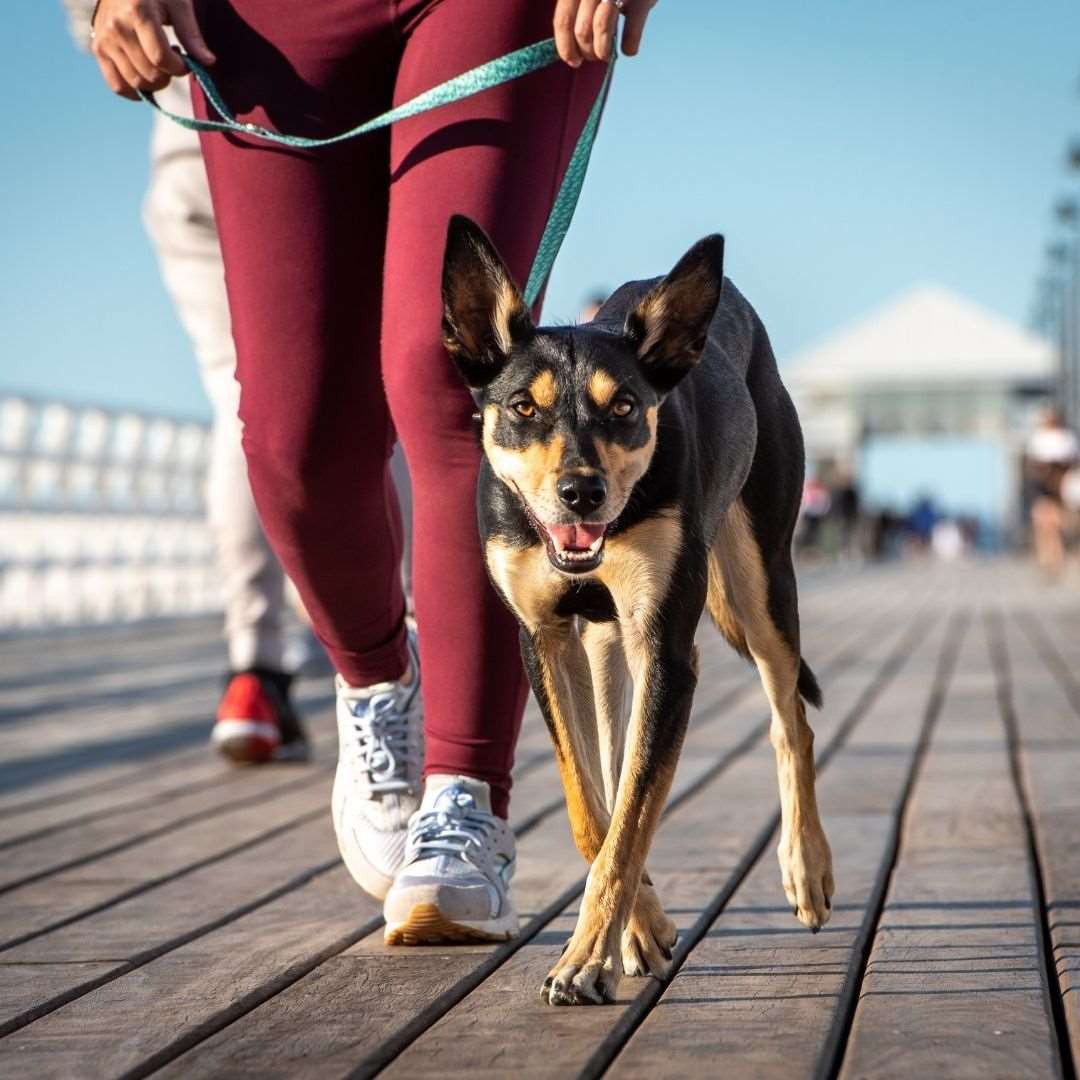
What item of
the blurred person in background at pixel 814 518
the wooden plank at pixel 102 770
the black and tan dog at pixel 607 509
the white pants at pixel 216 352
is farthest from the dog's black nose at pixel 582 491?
the blurred person in background at pixel 814 518

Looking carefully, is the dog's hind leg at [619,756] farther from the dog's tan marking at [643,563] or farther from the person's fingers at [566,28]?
the person's fingers at [566,28]

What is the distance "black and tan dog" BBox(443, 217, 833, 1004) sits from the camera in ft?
9.37

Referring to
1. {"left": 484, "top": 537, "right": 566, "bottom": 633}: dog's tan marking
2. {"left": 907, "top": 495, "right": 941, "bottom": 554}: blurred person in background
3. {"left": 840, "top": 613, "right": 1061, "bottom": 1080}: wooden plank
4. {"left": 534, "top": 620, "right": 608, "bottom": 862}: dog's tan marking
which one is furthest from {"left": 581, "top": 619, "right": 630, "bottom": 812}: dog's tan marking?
{"left": 907, "top": 495, "right": 941, "bottom": 554}: blurred person in background

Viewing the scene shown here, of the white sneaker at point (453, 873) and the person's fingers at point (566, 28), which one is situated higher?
the person's fingers at point (566, 28)

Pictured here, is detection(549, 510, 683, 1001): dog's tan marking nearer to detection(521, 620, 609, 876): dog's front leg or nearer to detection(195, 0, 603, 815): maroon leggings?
detection(521, 620, 609, 876): dog's front leg

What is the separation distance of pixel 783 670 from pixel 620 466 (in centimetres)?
77

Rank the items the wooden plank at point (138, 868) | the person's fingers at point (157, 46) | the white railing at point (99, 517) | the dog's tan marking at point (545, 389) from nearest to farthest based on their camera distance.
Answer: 1. the dog's tan marking at point (545, 389)
2. the person's fingers at point (157, 46)
3. the wooden plank at point (138, 868)
4. the white railing at point (99, 517)

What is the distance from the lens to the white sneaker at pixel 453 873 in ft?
10.9

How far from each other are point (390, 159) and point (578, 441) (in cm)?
93

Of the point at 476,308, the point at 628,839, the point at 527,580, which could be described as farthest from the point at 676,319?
the point at 628,839

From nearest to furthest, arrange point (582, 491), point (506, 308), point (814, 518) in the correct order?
point (582, 491) < point (506, 308) < point (814, 518)

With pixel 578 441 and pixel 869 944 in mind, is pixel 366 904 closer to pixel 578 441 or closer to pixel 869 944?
pixel 869 944

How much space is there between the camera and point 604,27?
318cm

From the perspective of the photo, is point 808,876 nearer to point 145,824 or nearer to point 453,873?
point 453,873
